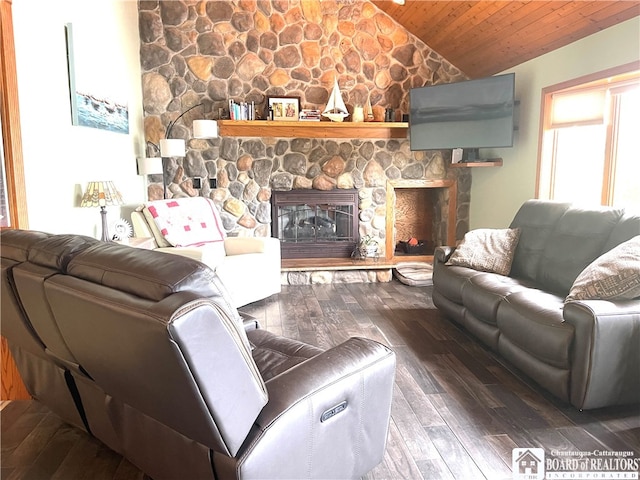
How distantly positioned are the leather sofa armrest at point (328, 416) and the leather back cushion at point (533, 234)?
7.07 ft

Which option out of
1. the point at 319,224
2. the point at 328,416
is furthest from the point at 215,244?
the point at 328,416

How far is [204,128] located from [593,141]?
351cm

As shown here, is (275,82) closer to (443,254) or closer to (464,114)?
(464,114)

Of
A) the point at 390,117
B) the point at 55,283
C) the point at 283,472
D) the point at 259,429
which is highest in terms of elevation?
the point at 390,117

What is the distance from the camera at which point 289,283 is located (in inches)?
203

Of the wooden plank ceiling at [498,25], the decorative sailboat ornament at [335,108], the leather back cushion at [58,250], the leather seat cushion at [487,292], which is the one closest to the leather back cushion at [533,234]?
the leather seat cushion at [487,292]

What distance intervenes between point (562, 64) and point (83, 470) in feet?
14.3

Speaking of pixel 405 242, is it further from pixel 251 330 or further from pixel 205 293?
pixel 205 293

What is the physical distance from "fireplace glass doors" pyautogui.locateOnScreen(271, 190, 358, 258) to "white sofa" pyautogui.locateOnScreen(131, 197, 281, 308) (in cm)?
94

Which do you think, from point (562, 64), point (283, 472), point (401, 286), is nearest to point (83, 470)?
point (283, 472)

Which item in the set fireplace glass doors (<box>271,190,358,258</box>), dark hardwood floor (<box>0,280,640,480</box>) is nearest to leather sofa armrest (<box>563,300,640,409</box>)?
dark hardwood floor (<box>0,280,640,480</box>)

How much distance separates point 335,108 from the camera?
201 inches

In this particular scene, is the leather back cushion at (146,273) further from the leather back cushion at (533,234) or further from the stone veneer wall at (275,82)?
the stone veneer wall at (275,82)

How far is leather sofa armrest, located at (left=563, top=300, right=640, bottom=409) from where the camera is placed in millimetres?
2256
